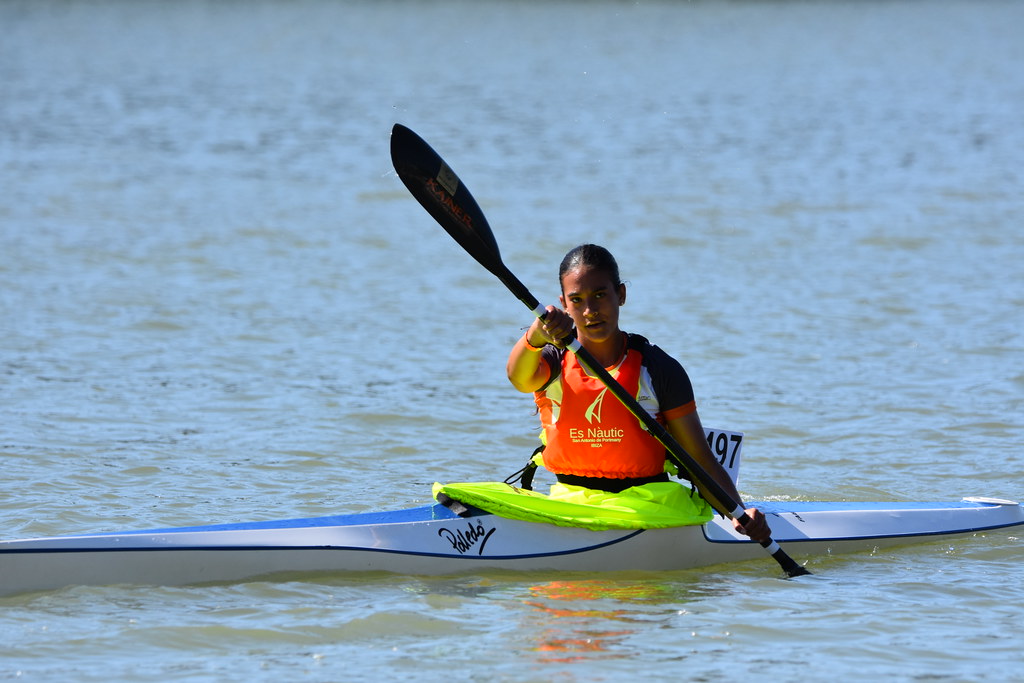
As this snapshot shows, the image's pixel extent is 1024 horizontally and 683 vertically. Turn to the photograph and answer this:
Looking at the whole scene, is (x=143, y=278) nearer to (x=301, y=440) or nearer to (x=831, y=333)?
(x=301, y=440)

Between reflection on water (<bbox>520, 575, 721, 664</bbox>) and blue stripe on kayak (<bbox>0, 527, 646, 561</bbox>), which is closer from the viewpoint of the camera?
reflection on water (<bbox>520, 575, 721, 664</bbox>)

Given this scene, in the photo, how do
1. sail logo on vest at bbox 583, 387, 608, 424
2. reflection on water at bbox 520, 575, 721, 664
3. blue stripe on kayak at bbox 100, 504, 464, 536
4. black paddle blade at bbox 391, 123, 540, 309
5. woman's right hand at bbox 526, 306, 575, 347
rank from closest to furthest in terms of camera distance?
reflection on water at bbox 520, 575, 721, 664, woman's right hand at bbox 526, 306, 575, 347, blue stripe on kayak at bbox 100, 504, 464, 536, sail logo on vest at bbox 583, 387, 608, 424, black paddle blade at bbox 391, 123, 540, 309

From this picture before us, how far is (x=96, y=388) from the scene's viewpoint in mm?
9016

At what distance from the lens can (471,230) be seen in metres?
5.65

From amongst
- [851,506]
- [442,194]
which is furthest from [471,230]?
[851,506]

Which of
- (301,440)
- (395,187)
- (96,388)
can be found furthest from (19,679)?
(395,187)

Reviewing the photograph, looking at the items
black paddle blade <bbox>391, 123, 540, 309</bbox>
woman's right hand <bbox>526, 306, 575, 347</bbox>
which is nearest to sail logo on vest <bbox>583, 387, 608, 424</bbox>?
woman's right hand <bbox>526, 306, 575, 347</bbox>

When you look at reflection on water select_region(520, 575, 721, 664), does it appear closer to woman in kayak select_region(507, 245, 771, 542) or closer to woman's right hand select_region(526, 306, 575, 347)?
woman in kayak select_region(507, 245, 771, 542)

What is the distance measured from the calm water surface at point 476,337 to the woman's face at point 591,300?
0.98m

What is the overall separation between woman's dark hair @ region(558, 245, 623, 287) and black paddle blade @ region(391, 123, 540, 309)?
0.33 m

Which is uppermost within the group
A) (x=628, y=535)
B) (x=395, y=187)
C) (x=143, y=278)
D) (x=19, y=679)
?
(x=395, y=187)

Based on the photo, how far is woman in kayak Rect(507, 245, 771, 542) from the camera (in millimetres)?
5238

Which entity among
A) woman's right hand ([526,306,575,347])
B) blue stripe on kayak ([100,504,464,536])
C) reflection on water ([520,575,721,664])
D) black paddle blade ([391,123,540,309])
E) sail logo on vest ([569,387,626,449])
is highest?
black paddle blade ([391,123,540,309])

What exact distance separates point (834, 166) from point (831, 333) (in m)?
8.53
